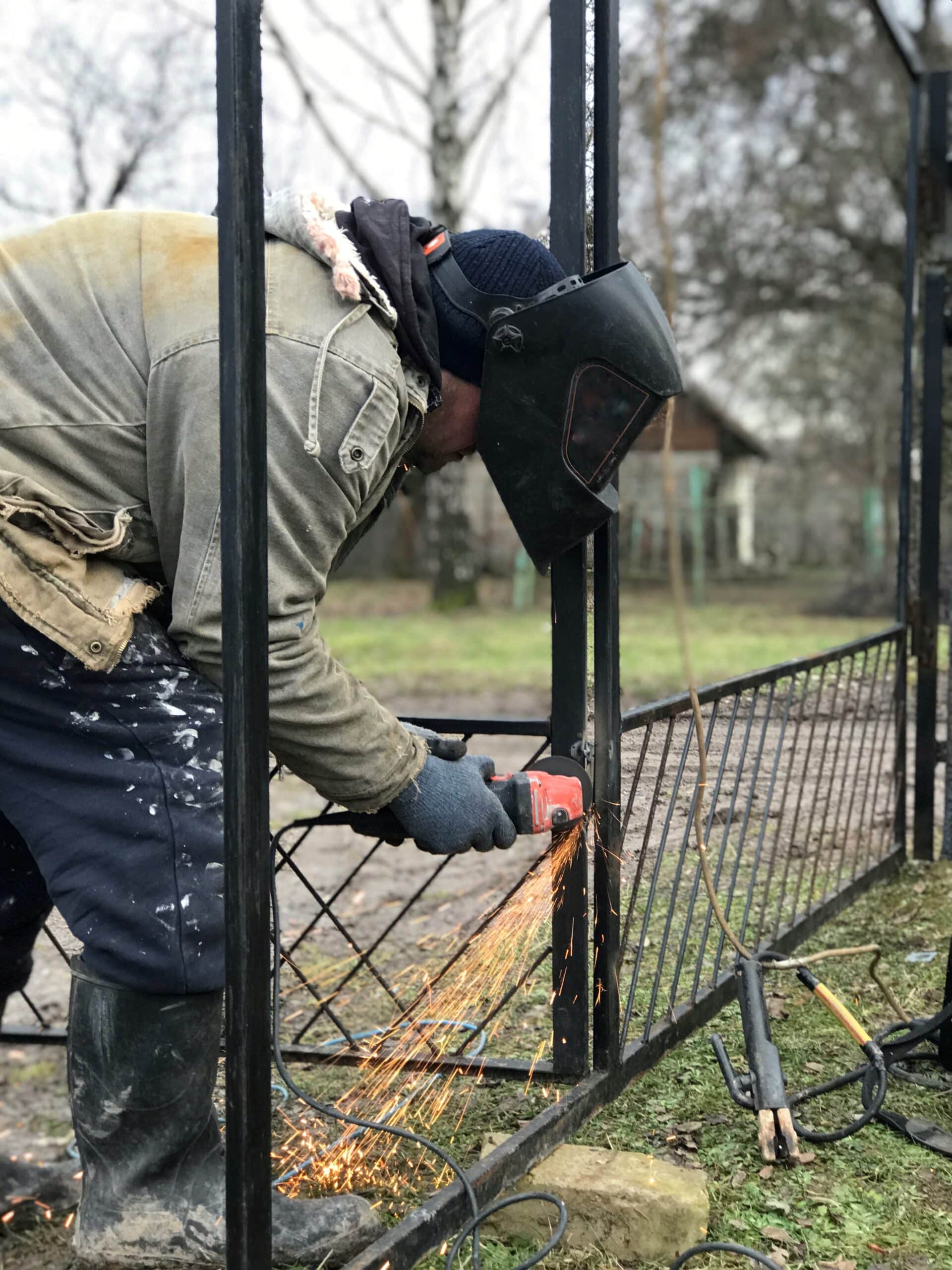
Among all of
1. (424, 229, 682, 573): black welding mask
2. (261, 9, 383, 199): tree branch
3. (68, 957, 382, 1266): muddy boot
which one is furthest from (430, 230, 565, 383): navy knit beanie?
(261, 9, 383, 199): tree branch

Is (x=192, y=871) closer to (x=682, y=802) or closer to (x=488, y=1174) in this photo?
(x=488, y=1174)

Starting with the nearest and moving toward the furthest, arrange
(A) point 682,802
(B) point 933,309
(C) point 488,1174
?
(C) point 488,1174
(A) point 682,802
(B) point 933,309

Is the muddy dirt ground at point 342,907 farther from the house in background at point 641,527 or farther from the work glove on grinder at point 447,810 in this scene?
the house in background at point 641,527

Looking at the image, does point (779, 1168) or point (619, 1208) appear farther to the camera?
point (779, 1168)

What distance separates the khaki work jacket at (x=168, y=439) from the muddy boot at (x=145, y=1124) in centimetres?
50

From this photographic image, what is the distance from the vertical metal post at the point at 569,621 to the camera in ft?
8.70

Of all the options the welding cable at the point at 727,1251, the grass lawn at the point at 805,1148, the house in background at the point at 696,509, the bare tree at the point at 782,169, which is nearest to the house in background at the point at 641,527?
the house in background at the point at 696,509

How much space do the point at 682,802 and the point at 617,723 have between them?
53 cm

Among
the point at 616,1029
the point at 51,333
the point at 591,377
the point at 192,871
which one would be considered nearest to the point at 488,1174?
the point at 616,1029

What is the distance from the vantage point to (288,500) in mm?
1967

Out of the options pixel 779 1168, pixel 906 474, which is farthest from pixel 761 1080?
pixel 906 474

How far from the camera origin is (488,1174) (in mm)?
2328

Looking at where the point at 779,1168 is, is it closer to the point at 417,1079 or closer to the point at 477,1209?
the point at 477,1209

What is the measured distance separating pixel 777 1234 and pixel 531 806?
0.91 meters
